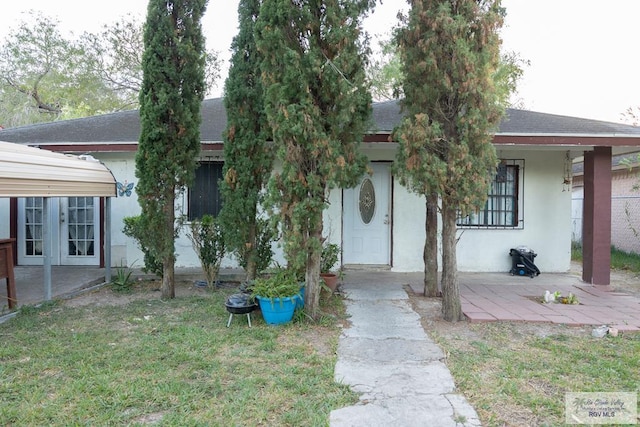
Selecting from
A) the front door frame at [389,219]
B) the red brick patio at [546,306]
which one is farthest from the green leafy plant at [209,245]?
the red brick patio at [546,306]

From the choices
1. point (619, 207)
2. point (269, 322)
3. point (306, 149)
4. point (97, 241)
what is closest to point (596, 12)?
point (619, 207)

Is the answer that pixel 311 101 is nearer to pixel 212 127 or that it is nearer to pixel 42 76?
pixel 212 127

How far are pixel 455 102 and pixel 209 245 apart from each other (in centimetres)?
436

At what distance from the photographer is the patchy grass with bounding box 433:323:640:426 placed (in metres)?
2.98

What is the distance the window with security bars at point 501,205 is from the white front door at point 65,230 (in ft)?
25.2

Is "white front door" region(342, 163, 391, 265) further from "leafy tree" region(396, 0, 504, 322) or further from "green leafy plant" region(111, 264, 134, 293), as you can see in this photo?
"green leafy plant" region(111, 264, 134, 293)

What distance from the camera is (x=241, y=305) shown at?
4.79 m

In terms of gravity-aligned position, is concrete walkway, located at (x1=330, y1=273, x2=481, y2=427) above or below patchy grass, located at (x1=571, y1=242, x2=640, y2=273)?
below

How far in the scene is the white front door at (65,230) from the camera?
871 centimetres

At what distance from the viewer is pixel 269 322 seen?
4.94 metres

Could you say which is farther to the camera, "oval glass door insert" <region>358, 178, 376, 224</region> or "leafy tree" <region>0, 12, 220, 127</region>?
"leafy tree" <region>0, 12, 220, 127</region>

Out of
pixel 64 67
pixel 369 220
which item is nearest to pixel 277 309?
pixel 369 220

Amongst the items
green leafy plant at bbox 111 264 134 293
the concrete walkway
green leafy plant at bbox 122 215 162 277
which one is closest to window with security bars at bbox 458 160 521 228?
the concrete walkway

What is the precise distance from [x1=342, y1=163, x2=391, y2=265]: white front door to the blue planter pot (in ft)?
11.9
